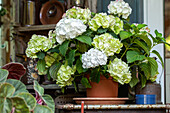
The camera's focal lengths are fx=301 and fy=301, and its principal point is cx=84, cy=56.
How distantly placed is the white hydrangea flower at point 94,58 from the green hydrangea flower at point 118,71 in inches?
2.4

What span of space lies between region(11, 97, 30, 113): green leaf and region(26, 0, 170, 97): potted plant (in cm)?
98

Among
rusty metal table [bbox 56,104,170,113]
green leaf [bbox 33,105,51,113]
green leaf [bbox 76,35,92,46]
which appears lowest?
rusty metal table [bbox 56,104,170,113]

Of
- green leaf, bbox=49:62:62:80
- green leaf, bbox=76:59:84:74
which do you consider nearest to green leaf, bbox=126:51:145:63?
green leaf, bbox=76:59:84:74

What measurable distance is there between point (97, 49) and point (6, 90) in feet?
3.46

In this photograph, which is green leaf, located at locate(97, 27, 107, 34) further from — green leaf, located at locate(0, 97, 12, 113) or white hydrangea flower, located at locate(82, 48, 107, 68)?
green leaf, located at locate(0, 97, 12, 113)

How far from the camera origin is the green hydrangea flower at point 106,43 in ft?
4.73

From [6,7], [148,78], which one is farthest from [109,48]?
[6,7]

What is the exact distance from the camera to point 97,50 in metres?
1.41

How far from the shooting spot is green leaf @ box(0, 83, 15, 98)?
41 cm

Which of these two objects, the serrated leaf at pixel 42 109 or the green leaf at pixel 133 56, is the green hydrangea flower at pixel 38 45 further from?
the serrated leaf at pixel 42 109

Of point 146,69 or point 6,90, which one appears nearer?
Result: point 6,90

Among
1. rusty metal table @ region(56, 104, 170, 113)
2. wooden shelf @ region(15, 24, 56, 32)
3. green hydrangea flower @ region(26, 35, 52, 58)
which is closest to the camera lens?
rusty metal table @ region(56, 104, 170, 113)

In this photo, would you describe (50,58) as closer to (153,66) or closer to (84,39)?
(84,39)

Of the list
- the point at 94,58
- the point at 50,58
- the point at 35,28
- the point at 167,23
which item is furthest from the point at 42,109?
the point at 35,28
